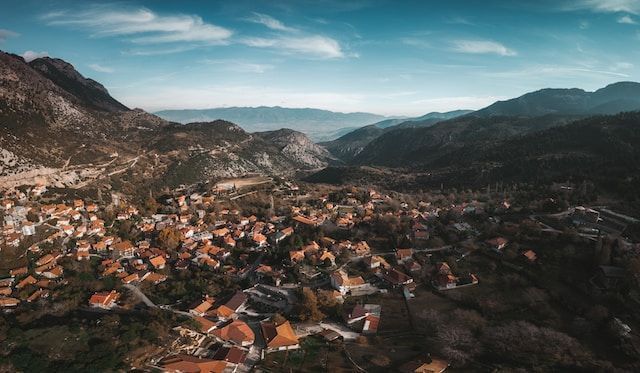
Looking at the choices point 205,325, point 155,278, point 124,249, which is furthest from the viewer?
point 124,249

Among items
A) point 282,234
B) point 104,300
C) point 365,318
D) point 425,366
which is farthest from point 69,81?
point 425,366

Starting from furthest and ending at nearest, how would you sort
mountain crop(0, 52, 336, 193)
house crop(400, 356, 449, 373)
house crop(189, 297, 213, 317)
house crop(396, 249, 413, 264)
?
mountain crop(0, 52, 336, 193) < house crop(396, 249, 413, 264) < house crop(189, 297, 213, 317) < house crop(400, 356, 449, 373)

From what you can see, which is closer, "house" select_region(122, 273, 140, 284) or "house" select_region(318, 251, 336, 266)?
"house" select_region(122, 273, 140, 284)

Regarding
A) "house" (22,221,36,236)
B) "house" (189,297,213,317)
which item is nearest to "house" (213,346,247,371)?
"house" (189,297,213,317)

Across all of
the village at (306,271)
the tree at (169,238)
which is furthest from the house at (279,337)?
the tree at (169,238)

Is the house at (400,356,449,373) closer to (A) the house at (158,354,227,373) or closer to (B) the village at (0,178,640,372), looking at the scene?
(B) the village at (0,178,640,372)

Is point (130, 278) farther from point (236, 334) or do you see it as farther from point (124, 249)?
point (236, 334)
